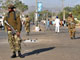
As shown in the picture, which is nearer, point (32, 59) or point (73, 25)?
point (32, 59)

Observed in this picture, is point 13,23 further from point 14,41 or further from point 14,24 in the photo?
point 14,41

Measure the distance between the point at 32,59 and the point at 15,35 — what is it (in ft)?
3.30

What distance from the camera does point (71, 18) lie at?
1712cm

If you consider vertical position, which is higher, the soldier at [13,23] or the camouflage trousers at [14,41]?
the soldier at [13,23]

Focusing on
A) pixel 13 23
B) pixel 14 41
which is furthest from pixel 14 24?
pixel 14 41

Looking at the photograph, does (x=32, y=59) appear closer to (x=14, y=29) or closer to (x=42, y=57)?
(x=42, y=57)

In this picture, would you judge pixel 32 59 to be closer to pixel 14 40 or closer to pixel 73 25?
pixel 14 40

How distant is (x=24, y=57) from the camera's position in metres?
9.20

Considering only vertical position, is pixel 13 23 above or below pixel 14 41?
above

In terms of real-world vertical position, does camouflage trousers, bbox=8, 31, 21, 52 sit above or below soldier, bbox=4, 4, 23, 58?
below

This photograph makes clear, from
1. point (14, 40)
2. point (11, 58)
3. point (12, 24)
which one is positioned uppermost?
point (12, 24)

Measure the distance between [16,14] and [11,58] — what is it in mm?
1516

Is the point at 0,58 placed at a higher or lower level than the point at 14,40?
lower

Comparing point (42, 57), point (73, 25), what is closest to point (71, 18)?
point (73, 25)
